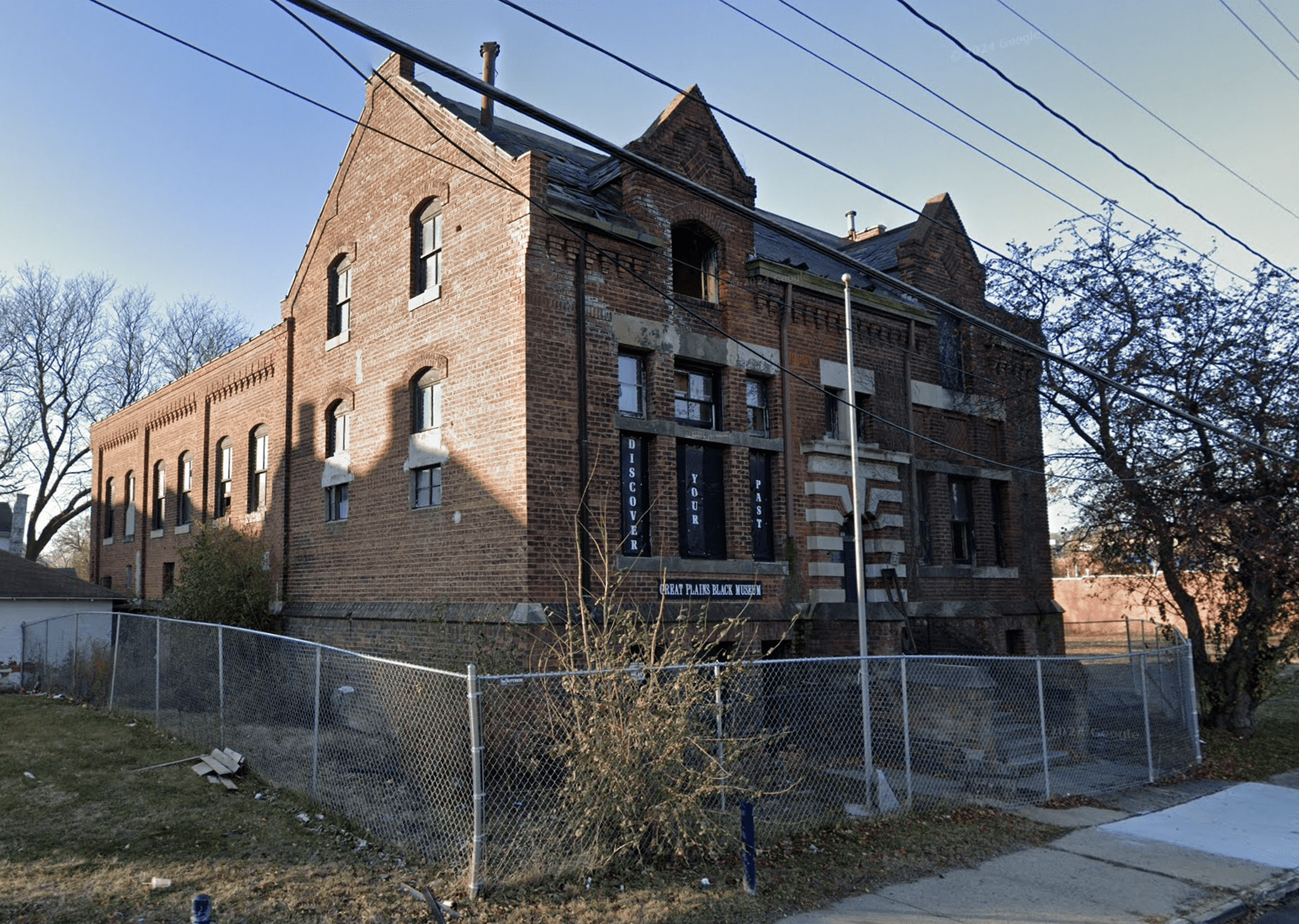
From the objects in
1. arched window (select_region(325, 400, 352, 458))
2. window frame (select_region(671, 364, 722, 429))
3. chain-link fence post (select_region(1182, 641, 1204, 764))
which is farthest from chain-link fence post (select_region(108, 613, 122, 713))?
chain-link fence post (select_region(1182, 641, 1204, 764))

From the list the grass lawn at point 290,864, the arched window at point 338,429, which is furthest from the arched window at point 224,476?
the grass lawn at point 290,864

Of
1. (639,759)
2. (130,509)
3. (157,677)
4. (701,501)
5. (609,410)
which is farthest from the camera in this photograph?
(130,509)

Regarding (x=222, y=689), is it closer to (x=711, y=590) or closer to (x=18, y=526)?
(x=711, y=590)

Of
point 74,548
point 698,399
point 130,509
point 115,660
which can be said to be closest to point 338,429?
point 115,660

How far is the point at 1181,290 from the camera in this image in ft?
51.1

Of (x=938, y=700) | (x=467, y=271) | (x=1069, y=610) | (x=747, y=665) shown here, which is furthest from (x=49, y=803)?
(x=1069, y=610)

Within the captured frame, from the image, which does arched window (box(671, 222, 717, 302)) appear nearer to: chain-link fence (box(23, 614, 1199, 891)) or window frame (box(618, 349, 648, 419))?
window frame (box(618, 349, 648, 419))

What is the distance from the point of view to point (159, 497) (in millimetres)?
25125

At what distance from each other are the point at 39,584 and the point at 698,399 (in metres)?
16.2

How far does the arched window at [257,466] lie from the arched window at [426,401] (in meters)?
6.24

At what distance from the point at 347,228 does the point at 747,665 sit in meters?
12.3

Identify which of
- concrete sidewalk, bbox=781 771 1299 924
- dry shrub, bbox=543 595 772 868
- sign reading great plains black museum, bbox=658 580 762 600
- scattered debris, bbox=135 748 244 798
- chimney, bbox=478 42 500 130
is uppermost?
chimney, bbox=478 42 500 130

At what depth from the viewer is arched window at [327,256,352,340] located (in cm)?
1712

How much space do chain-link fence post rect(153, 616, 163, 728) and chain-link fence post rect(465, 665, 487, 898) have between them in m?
8.28
